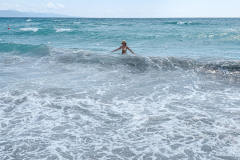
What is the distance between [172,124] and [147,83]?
11.1 feet

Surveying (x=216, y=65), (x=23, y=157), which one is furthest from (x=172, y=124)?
(x=216, y=65)

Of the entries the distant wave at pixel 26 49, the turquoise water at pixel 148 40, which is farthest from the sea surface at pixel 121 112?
the turquoise water at pixel 148 40

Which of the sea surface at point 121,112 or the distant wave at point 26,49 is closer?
the sea surface at point 121,112

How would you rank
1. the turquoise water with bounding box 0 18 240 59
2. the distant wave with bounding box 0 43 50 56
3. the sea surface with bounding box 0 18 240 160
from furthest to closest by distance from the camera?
the turquoise water with bounding box 0 18 240 59 < the distant wave with bounding box 0 43 50 56 < the sea surface with bounding box 0 18 240 160

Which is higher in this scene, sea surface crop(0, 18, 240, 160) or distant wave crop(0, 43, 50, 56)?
distant wave crop(0, 43, 50, 56)

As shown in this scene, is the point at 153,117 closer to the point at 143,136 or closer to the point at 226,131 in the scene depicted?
the point at 143,136

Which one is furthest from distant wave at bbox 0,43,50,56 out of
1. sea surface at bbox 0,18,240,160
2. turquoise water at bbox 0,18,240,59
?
sea surface at bbox 0,18,240,160

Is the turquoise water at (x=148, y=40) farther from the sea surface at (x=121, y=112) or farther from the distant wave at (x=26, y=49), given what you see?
the sea surface at (x=121, y=112)

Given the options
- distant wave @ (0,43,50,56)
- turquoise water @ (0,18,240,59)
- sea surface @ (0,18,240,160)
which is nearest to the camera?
sea surface @ (0,18,240,160)

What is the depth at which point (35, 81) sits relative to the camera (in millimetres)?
7871

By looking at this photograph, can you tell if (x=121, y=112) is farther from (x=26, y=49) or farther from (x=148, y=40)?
(x=148, y=40)

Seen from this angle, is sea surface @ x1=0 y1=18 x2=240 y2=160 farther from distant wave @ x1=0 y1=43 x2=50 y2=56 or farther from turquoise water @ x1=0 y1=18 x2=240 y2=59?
turquoise water @ x1=0 y1=18 x2=240 y2=59

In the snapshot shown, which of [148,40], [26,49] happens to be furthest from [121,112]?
[148,40]

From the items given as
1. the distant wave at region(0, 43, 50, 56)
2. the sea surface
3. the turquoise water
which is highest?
the turquoise water
